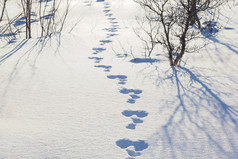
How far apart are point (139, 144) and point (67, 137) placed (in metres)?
0.53

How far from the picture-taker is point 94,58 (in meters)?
3.50

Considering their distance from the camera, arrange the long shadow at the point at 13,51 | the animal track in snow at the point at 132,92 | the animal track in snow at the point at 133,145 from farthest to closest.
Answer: the long shadow at the point at 13,51
the animal track in snow at the point at 132,92
the animal track in snow at the point at 133,145

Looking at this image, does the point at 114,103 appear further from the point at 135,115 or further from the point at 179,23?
the point at 179,23

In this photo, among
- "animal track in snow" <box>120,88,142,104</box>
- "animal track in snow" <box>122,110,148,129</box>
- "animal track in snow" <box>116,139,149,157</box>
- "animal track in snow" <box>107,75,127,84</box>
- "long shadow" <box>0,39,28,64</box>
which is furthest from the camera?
"long shadow" <box>0,39,28,64</box>

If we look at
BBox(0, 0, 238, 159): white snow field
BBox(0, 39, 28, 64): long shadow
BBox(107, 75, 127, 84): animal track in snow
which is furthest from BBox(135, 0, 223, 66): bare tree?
BBox(0, 39, 28, 64): long shadow

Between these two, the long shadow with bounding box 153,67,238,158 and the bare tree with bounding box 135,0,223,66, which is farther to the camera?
the bare tree with bounding box 135,0,223,66

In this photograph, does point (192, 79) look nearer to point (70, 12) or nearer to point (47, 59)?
point (47, 59)

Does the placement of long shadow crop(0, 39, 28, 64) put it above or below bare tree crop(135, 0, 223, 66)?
below

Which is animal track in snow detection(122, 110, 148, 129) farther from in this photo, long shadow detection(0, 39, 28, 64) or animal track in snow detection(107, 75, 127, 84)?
long shadow detection(0, 39, 28, 64)

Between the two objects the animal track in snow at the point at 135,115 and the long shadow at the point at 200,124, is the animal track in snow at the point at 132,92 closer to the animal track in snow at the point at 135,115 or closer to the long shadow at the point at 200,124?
the animal track in snow at the point at 135,115

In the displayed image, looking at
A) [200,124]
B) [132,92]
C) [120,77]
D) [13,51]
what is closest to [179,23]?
[120,77]

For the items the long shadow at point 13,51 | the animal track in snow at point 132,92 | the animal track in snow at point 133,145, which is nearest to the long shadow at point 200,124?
the animal track in snow at point 133,145

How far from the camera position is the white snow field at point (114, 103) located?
1616mm

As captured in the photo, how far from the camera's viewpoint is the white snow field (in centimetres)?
162
